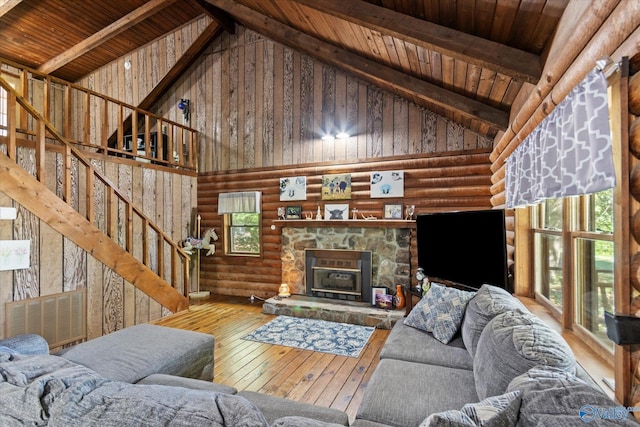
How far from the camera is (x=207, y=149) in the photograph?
6.38 m

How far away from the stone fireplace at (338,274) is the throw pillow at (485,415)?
3.85m

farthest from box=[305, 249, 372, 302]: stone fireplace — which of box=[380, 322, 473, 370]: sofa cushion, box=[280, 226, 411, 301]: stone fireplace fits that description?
box=[380, 322, 473, 370]: sofa cushion

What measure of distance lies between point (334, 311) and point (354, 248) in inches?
43.4

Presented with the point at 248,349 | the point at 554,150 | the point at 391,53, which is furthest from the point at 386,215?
the point at 554,150

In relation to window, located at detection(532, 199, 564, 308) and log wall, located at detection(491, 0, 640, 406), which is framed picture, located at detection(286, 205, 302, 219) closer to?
window, located at detection(532, 199, 564, 308)

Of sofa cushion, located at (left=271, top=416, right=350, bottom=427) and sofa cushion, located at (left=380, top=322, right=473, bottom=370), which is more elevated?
sofa cushion, located at (left=271, top=416, right=350, bottom=427)

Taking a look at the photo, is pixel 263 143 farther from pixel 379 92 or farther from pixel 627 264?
pixel 627 264

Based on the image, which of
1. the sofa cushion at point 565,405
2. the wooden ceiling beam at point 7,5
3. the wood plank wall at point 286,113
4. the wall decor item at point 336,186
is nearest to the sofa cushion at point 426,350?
the sofa cushion at point 565,405

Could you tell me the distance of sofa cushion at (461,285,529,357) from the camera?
2104mm

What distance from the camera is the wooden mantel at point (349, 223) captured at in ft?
15.4

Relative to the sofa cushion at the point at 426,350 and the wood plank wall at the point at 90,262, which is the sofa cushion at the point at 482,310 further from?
the wood plank wall at the point at 90,262

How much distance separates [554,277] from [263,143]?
4.99 metres

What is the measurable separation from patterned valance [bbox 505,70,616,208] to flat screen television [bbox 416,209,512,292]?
81 cm

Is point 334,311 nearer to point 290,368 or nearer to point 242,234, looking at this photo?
point 290,368
